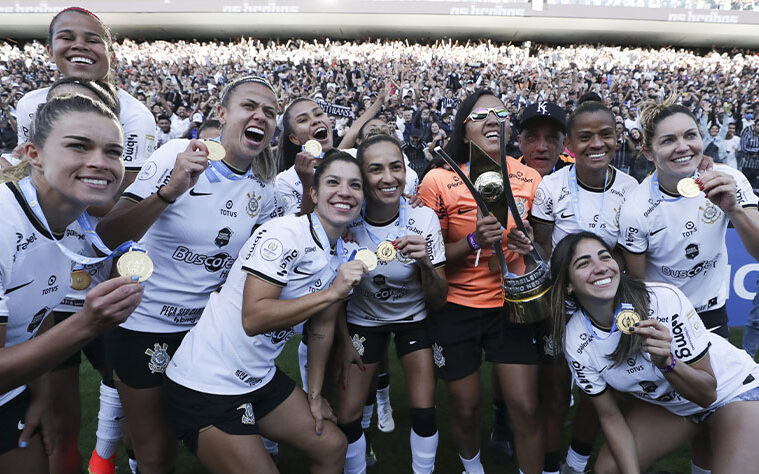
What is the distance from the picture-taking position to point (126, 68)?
80.4 feet

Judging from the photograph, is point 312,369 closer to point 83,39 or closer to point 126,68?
point 83,39

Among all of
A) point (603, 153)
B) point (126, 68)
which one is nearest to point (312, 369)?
point (603, 153)

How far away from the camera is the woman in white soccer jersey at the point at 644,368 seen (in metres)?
2.56

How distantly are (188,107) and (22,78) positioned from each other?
1105cm

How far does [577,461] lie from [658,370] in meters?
1.06

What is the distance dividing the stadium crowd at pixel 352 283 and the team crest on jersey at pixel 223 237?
13mm

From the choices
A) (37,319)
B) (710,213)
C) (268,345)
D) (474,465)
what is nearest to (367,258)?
(268,345)

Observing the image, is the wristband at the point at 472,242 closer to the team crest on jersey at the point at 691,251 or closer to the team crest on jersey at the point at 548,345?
the team crest on jersey at the point at 548,345

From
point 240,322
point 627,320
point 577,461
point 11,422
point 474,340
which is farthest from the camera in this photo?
point 577,461

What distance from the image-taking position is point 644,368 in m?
2.70

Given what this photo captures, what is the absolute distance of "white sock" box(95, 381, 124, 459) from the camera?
125 inches

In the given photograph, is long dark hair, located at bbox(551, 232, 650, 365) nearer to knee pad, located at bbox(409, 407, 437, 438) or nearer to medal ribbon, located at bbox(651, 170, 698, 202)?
medal ribbon, located at bbox(651, 170, 698, 202)

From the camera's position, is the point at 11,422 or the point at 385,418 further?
the point at 385,418

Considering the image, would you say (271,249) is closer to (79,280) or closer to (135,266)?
(135,266)
